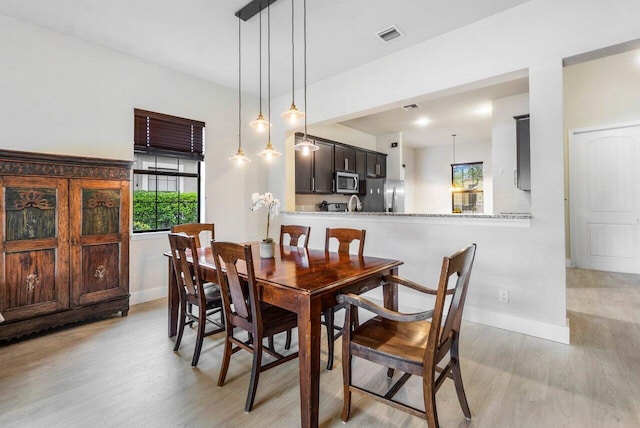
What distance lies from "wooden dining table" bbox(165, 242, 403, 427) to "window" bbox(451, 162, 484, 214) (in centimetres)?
691

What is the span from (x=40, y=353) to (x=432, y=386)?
9.66 ft

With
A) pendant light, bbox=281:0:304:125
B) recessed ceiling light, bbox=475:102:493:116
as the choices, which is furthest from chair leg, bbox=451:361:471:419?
recessed ceiling light, bbox=475:102:493:116

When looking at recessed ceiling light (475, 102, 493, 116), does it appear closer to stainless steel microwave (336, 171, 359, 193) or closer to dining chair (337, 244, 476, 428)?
stainless steel microwave (336, 171, 359, 193)

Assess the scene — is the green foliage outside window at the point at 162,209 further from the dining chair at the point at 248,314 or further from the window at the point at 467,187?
the window at the point at 467,187

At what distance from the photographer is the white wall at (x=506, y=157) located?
4688 millimetres

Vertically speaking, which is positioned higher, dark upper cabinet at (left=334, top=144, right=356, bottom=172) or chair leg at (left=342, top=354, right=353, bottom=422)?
dark upper cabinet at (left=334, top=144, right=356, bottom=172)

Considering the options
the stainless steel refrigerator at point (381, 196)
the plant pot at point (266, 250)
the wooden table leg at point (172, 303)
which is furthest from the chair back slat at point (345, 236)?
the stainless steel refrigerator at point (381, 196)

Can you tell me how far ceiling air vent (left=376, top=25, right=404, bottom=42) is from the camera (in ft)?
9.89

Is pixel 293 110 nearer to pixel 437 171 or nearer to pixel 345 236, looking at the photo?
pixel 345 236

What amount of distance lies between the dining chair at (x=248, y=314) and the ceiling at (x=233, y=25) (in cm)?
221

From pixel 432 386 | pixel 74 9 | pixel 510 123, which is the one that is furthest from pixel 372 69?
pixel 432 386

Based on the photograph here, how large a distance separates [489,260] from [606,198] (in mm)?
3555

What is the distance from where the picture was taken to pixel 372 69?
3676mm

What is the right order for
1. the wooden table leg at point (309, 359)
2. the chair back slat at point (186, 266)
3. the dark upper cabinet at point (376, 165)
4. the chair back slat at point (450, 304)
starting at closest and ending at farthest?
the chair back slat at point (450, 304) → the wooden table leg at point (309, 359) → the chair back slat at point (186, 266) → the dark upper cabinet at point (376, 165)
